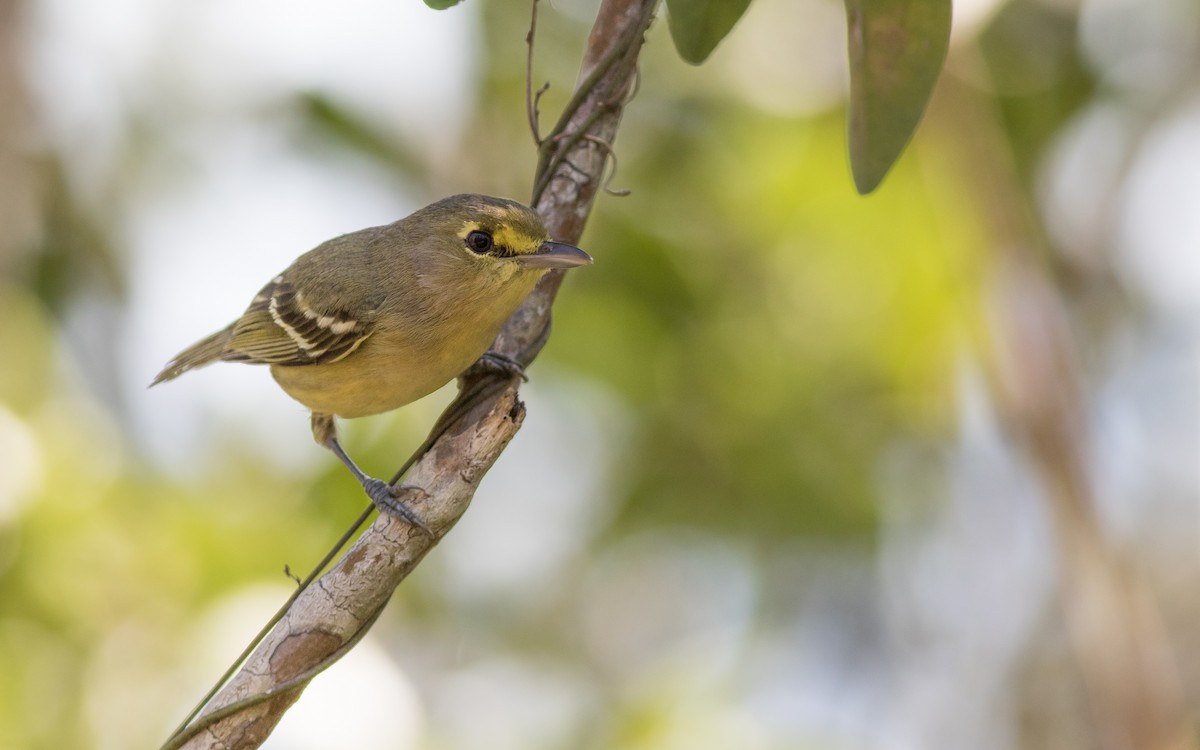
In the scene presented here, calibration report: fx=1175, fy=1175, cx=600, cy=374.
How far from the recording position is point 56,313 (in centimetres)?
566

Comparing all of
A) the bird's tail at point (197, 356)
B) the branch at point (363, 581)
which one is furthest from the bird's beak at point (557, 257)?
the bird's tail at point (197, 356)

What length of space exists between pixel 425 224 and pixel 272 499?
68.4 inches

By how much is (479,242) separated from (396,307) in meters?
0.36

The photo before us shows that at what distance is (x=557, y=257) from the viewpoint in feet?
10.7

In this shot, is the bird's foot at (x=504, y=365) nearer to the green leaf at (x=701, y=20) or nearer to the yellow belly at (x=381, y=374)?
the yellow belly at (x=381, y=374)

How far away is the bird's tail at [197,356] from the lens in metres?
4.55

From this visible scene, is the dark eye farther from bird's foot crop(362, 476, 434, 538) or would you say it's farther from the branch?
bird's foot crop(362, 476, 434, 538)

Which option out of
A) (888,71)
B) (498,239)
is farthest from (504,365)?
(888,71)

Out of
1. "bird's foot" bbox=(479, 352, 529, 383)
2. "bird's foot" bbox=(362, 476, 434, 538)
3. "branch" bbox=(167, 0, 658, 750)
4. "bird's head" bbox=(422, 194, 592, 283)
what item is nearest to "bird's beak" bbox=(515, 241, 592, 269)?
"bird's head" bbox=(422, 194, 592, 283)

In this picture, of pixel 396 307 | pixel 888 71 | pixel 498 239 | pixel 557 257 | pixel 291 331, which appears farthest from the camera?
pixel 291 331

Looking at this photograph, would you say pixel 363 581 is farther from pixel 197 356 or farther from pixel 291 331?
pixel 197 356

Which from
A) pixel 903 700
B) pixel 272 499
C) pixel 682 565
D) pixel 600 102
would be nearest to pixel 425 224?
pixel 600 102

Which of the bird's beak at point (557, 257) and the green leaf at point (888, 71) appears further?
the bird's beak at point (557, 257)

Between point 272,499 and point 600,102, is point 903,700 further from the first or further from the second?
point 600,102
